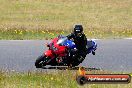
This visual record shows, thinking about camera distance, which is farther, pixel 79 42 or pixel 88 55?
pixel 88 55

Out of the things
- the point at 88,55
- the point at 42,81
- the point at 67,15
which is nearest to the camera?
the point at 42,81

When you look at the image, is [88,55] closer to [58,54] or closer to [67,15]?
[58,54]

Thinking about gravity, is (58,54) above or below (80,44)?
below

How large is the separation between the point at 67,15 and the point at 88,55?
Answer: 16.6 m

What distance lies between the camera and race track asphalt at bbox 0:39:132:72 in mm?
12739

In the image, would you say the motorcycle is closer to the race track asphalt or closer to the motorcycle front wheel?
the motorcycle front wheel

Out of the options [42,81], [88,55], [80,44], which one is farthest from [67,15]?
[42,81]

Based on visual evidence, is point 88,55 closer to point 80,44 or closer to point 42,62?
point 80,44

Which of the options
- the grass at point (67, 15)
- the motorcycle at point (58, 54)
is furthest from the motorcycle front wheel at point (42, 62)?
the grass at point (67, 15)

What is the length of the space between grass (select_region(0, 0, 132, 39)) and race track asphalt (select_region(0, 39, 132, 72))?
441 cm

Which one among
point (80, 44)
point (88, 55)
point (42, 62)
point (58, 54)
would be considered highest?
point (80, 44)

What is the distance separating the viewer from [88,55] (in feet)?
49.2

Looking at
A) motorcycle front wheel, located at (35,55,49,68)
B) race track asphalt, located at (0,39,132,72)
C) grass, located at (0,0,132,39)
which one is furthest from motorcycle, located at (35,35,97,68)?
grass, located at (0,0,132,39)

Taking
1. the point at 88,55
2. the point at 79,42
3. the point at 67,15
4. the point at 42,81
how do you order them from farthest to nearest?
the point at 67,15
the point at 88,55
the point at 79,42
the point at 42,81
